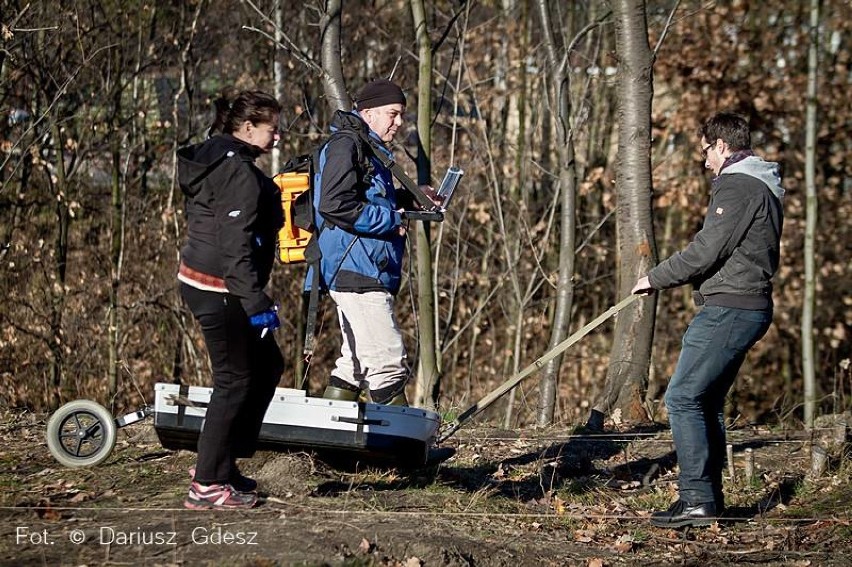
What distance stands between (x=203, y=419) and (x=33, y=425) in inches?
104

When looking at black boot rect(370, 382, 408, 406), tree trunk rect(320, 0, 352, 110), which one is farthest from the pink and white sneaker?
tree trunk rect(320, 0, 352, 110)

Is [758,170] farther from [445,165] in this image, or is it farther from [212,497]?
[445,165]

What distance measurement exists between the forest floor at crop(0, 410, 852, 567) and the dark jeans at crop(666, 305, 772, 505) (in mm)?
274

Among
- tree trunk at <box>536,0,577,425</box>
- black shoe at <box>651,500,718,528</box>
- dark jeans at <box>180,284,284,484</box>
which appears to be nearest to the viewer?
dark jeans at <box>180,284,284,484</box>

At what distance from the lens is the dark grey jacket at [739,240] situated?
5152mm

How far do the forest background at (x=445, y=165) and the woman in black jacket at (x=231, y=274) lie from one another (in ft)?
23.4

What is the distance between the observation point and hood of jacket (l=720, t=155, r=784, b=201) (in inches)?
204

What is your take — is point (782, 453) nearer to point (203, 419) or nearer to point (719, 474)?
point (719, 474)

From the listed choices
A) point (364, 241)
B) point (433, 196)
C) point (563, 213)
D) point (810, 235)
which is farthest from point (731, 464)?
point (810, 235)

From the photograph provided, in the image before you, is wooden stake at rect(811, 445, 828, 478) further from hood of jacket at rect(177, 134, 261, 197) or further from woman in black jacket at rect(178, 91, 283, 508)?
hood of jacket at rect(177, 134, 261, 197)

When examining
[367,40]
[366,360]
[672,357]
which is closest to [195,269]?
[366,360]

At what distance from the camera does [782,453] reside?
7.07 metres

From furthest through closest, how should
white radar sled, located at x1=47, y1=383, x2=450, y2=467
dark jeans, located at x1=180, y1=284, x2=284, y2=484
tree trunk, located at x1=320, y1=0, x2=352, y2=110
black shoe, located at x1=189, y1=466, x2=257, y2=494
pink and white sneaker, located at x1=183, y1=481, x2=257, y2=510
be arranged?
tree trunk, located at x1=320, y1=0, x2=352, y2=110 < white radar sled, located at x1=47, y1=383, x2=450, y2=467 < black shoe, located at x1=189, y1=466, x2=257, y2=494 < pink and white sneaker, located at x1=183, y1=481, x2=257, y2=510 < dark jeans, located at x1=180, y1=284, x2=284, y2=484

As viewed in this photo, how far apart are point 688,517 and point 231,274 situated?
2.52m
